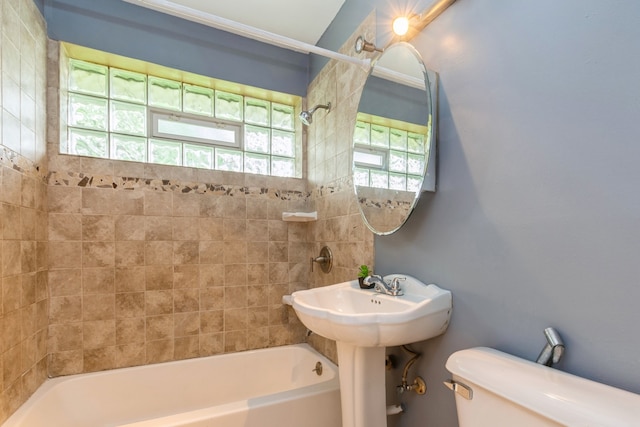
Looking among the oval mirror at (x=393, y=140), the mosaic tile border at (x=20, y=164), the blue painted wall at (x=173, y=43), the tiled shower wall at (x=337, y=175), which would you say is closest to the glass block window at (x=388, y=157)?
the oval mirror at (x=393, y=140)

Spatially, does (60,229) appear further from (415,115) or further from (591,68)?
(591,68)

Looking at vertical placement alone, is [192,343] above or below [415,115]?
below

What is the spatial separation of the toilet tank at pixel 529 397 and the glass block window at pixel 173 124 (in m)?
1.80

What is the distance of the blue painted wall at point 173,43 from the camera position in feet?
5.57

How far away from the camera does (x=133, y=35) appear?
5.95 ft

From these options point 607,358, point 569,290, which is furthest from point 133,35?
point 607,358

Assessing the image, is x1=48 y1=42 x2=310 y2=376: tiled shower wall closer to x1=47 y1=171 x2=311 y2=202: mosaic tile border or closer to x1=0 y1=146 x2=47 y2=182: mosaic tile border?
x1=47 y1=171 x2=311 y2=202: mosaic tile border

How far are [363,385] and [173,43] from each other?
215 cm

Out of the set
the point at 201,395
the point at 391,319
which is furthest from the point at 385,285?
the point at 201,395

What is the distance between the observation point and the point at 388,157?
1.35 m

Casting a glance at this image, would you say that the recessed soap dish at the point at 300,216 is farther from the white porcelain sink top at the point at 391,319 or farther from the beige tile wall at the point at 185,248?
the white porcelain sink top at the point at 391,319

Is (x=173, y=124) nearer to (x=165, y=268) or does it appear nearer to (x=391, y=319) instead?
(x=165, y=268)

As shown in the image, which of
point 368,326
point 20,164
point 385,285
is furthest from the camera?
point 20,164

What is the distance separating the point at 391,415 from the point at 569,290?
0.96 m
